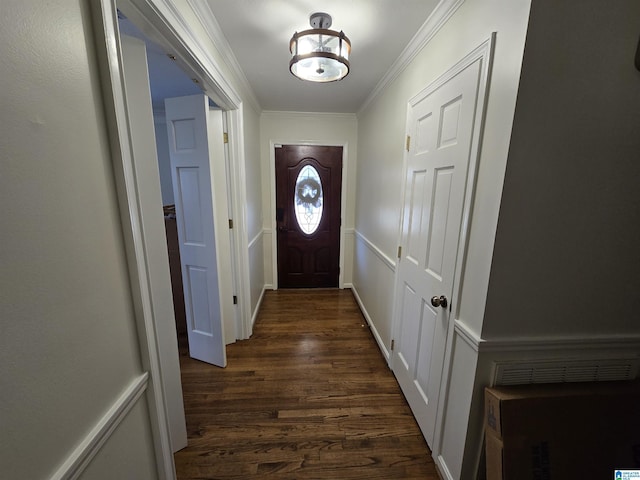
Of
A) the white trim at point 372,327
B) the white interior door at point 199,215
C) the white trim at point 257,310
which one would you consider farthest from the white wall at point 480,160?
the white trim at point 257,310

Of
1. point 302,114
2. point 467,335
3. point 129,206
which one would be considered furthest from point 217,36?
point 467,335

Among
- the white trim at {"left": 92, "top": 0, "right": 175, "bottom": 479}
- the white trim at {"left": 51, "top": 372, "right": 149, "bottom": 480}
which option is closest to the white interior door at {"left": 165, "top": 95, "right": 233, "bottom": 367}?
the white trim at {"left": 92, "top": 0, "right": 175, "bottom": 479}

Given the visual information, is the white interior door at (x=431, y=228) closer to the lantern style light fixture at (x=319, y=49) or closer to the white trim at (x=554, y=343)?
the white trim at (x=554, y=343)

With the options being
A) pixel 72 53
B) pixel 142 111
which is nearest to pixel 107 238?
pixel 72 53

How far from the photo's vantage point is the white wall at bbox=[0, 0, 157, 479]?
0.48m

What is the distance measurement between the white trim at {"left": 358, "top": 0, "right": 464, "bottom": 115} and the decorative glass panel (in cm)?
143

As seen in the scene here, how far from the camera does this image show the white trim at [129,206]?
2.17 feet

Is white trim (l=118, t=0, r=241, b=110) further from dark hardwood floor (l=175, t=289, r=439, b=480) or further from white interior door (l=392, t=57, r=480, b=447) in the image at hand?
dark hardwood floor (l=175, t=289, r=439, b=480)

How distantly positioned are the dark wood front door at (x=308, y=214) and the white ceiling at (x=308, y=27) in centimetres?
105

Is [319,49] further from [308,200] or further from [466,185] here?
[308,200]

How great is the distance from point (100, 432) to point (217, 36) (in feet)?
6.15

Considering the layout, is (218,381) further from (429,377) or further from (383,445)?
(429,377)

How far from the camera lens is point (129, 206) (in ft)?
2.45

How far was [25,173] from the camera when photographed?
1.64ft
